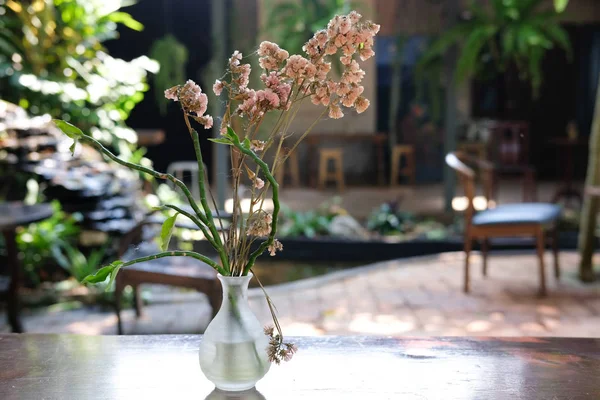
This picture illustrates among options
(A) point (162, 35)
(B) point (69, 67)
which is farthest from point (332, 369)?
(A) point (162, 35)

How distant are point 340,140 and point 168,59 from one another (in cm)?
244

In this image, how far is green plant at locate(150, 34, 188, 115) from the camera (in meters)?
7.38

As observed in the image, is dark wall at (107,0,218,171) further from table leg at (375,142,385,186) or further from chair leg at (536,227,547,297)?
chair leg at (536,227,547,297)

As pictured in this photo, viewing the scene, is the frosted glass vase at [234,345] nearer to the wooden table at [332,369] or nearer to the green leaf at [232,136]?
the wooden table at [332,369]

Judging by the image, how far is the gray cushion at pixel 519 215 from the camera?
380 cm

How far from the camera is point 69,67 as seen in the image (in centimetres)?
499

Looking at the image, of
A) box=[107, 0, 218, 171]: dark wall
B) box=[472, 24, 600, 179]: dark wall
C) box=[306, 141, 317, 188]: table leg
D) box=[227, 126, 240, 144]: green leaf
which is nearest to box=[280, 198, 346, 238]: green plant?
box=[107, 0, 218, 171]: dark wall

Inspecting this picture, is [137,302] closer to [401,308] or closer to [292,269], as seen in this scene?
[401,308]

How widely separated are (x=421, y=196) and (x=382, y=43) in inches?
80.9

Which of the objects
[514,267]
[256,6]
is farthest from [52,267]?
[256,6]

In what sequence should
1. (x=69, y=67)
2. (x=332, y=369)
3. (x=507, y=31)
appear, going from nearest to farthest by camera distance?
(x=332, y=369) < (x=69, y=67) < (x=507, y=31)

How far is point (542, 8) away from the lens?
9.67 metres

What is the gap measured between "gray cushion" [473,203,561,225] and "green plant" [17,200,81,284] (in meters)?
2.30

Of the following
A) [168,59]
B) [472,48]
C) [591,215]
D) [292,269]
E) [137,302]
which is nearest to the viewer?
[137,302]
